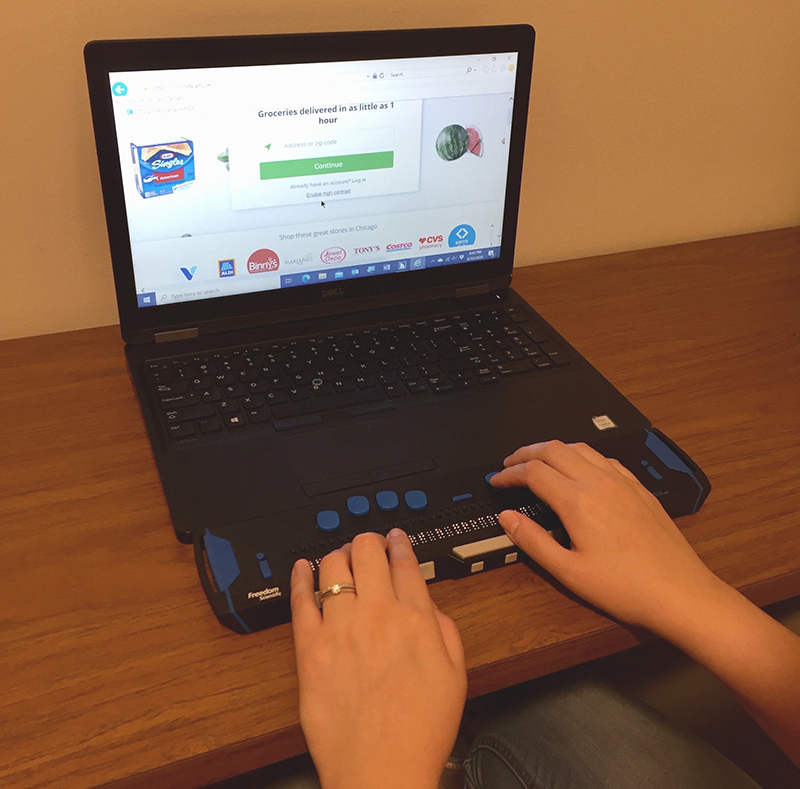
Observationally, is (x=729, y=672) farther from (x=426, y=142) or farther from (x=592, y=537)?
(x=426, y=142)

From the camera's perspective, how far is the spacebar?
0.75 m

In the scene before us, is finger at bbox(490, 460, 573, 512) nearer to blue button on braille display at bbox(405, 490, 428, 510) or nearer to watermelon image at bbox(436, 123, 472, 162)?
blue button on braille display at bbox(405, 490, 428, 510)

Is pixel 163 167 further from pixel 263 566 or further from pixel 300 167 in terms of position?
pixel 263 566

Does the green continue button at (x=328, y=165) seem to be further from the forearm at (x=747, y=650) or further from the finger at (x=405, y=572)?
the forearm at (x=747, y=650)

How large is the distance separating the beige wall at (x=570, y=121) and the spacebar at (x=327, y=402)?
342mm

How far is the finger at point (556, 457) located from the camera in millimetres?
660

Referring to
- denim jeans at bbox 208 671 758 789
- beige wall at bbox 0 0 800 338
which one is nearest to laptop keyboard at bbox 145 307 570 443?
beige wall at bbox 0 0 800 338

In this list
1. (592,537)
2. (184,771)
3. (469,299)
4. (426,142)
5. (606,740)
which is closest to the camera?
(184,771)

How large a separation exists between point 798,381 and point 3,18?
0.95 metres

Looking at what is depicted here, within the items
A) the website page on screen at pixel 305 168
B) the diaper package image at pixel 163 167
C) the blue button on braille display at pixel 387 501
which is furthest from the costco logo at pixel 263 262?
the blue button on braille display at pixel 387 501

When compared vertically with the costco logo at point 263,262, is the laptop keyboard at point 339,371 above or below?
below

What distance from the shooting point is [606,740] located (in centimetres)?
72

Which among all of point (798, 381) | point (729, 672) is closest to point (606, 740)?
point (729, 672)

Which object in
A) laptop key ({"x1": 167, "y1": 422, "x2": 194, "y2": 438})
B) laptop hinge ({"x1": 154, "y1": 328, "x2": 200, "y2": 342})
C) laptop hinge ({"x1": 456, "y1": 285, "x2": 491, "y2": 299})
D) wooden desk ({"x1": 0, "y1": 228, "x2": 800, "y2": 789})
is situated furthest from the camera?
laptop hinge ({"x1": 456, "y1": 285, "x2": 491, "y2": 299})
